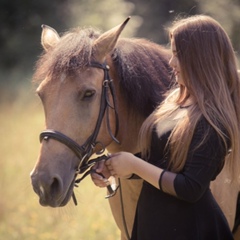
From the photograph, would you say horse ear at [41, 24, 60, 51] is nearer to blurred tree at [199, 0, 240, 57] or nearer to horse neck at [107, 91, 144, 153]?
horse neck at [107, 91, 144, 153]

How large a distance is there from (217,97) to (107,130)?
0.66m

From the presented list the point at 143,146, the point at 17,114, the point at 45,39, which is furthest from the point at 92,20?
the point at 143,146

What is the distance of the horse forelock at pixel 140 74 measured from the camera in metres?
3.20

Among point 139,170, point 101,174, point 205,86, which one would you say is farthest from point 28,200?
point 205,86

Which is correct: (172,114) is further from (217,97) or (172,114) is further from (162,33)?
(162,33)

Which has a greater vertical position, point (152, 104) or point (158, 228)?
point (152, 104)

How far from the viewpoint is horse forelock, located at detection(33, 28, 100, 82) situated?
2896mm

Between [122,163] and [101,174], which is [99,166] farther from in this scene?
[122,163]

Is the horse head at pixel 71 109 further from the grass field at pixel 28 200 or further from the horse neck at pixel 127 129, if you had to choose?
the grass field at pixel 28 200

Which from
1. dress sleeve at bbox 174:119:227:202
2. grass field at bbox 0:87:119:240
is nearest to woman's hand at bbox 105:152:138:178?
dress sleeve at bbox 174:119:227:202

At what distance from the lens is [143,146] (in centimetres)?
285

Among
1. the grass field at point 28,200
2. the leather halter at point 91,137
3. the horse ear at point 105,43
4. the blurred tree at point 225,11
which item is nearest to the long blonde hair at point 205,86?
the leather halter at point 91,137

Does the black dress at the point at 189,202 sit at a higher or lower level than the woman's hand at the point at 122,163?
lower

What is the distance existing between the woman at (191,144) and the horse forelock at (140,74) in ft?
1.28
